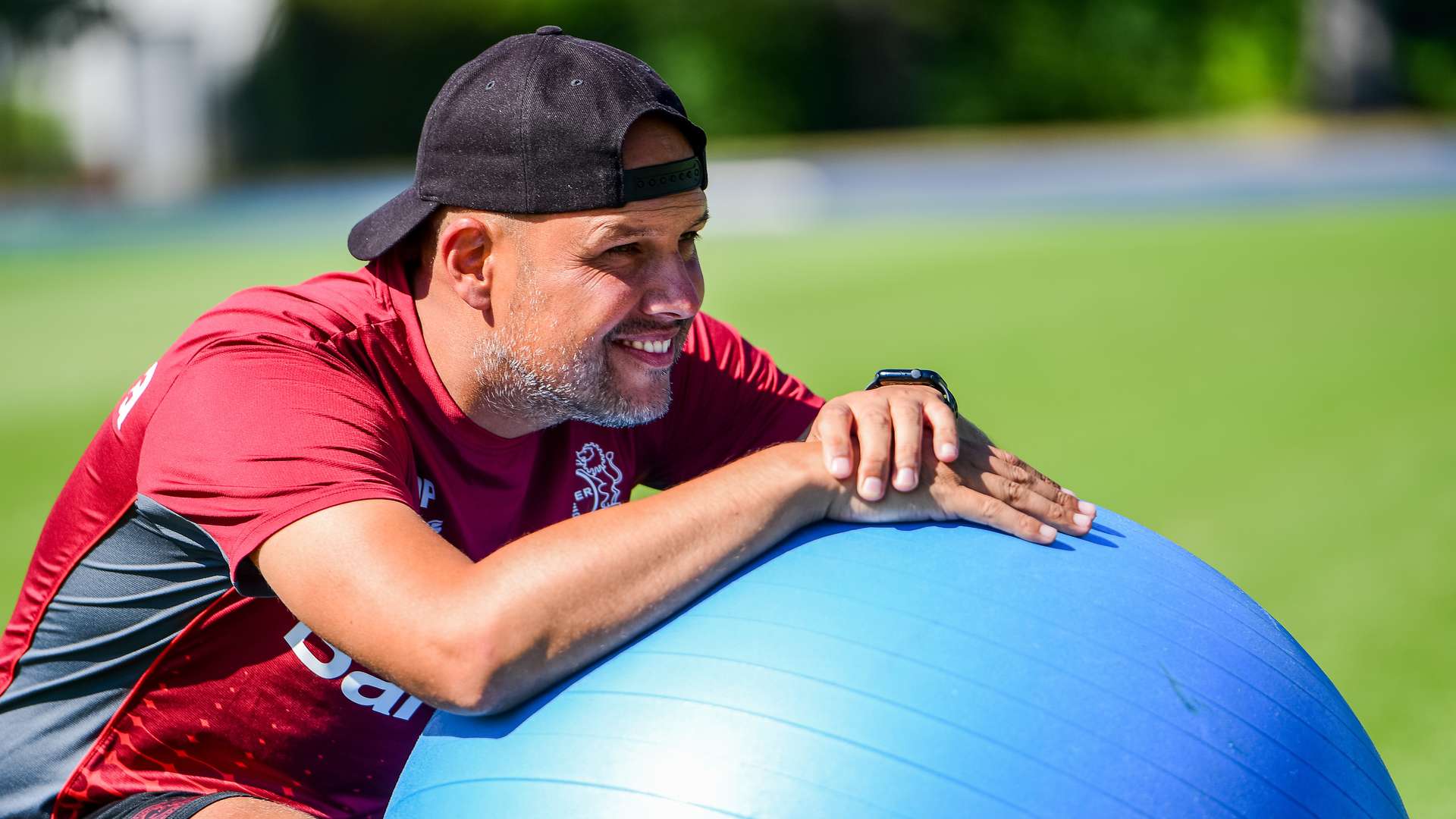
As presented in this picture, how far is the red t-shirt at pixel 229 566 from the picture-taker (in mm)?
2707

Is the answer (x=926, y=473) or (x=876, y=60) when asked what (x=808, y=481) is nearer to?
(x=926, y=473)

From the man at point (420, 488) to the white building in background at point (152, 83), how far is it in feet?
106

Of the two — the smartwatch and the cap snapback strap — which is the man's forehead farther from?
the smartwatch

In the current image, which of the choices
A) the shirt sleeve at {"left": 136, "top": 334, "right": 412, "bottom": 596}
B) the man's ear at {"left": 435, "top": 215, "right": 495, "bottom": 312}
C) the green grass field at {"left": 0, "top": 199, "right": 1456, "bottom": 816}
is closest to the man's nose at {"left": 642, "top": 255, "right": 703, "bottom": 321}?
the man's ear at {"left": 435, "top": 215, "right": 495, "bottom": 312}

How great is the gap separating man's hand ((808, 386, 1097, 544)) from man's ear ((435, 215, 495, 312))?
79cm

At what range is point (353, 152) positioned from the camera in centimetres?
3953

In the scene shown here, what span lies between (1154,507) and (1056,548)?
17.8 feet

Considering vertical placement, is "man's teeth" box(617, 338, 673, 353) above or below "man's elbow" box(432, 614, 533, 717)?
above

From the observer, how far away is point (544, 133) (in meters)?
2.90

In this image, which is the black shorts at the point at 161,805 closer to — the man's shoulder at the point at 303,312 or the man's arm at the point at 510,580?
the man's arm at the point at 510,580

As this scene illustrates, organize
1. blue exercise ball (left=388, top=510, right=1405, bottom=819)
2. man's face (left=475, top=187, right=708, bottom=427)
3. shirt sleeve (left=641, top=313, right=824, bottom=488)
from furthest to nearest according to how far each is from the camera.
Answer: shirt sleeve (left=641, top=313, right=824, bottom=488), man's face (left=475, top=187, right=708, bottom=427), blue exercise ball (left=388, top=510, right=1405, bottom=819)

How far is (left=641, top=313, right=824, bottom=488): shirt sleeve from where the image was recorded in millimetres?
3709

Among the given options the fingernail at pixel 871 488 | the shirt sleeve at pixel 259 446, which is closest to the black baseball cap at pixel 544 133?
the shirt sleeve at pixel 259 446

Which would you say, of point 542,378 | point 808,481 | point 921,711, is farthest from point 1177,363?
point 921,711
